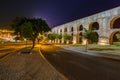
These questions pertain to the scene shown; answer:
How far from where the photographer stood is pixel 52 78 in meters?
10.1

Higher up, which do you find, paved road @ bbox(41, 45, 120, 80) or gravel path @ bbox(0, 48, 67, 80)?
gravel path @ bbox(0, 48, 67, 80)

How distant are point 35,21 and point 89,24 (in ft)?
94.9

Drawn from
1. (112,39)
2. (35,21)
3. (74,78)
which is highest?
(35,21)

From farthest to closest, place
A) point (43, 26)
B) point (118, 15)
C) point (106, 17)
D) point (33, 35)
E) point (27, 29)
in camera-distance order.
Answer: point (106, 17) < point (118, 15) < point (43, 26) < point (33, 35) < point (27, 29)

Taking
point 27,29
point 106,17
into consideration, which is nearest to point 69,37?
point 106,17

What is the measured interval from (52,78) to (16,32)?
2652 centimetres

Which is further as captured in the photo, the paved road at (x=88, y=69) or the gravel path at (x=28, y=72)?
the paved road at (x=88, y=69)

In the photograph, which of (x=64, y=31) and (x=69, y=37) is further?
(x=64, y=31)

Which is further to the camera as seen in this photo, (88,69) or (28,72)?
(88,69)

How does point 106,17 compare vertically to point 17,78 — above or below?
above

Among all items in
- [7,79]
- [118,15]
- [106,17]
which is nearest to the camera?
[7,79]

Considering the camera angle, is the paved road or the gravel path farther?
the paved road

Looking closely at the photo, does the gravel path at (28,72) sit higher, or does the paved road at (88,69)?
the gravel path at (28,72)

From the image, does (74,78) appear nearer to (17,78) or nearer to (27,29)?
(17,78)
